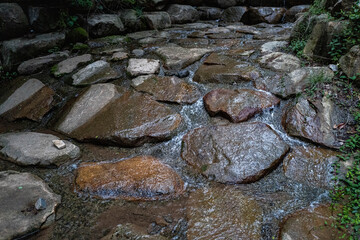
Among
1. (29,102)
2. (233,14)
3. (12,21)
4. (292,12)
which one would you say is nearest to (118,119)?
(29,102)

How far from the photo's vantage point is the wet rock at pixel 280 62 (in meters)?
3.28

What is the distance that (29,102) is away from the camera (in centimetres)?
329

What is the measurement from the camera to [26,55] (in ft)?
13.6

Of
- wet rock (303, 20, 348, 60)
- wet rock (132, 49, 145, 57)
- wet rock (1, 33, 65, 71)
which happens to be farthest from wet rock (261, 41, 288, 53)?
wet rock (1, 33, 65, 71)

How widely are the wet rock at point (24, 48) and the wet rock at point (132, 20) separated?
1994mm

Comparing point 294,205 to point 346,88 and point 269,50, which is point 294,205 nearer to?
point 346,88

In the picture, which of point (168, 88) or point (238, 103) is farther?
point (168, 88)

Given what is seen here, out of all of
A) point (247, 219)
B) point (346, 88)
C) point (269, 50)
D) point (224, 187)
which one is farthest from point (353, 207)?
point (269, 50)

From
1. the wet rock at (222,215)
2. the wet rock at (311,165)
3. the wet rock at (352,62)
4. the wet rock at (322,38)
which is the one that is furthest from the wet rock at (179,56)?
the wet rock at (222,215)

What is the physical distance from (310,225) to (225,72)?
7.49 feet

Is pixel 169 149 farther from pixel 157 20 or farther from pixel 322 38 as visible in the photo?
pixel 157 20

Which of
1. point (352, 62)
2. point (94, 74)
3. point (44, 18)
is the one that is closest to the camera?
point (352, 62)

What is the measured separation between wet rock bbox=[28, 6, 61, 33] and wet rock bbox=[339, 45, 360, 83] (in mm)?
5170

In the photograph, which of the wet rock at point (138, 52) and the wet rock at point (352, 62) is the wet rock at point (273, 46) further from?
the wet rock at point (138, 52)
